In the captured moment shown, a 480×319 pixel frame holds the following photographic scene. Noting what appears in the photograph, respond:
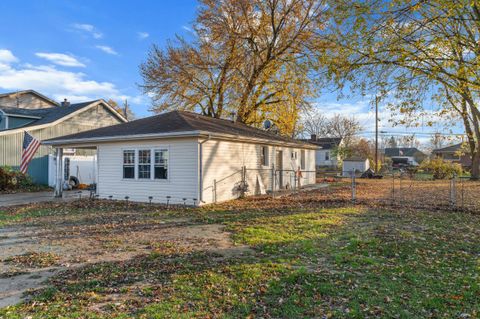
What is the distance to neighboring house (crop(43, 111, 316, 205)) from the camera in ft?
41.2

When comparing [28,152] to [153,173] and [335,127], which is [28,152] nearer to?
[153,173]

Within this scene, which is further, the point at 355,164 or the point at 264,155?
the point at 355,164

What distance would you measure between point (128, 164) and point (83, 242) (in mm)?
7040

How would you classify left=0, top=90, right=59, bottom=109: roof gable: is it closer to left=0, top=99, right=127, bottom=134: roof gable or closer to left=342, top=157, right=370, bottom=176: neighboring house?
left=0, top=99, right=127, bottom=134: roof gable

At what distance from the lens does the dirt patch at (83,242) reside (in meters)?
5.34

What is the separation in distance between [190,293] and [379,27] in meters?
8.22

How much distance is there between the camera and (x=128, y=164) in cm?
1408

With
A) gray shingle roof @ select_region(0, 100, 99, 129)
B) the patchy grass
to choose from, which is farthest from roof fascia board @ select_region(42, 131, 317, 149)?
gray shingle roof @ select_region(0, 100, 99, 129)

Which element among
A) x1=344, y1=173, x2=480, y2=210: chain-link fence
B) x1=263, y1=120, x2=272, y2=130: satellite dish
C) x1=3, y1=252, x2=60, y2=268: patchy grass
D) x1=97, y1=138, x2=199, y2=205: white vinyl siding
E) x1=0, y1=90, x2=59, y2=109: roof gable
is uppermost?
x1=0, y1=90, x2=59, y2=109: roof gable

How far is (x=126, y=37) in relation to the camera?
17.8m

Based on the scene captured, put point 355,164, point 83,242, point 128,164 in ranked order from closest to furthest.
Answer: point 83,242 < point 128,164 < point 355,164

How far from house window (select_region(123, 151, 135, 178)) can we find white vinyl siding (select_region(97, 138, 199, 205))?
6.8 inches

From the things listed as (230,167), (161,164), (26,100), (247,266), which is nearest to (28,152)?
(161,164)

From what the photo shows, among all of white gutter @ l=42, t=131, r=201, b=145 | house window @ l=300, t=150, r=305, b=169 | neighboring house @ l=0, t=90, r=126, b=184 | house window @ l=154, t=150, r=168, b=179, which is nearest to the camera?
white gutter @ l=42, t=131, r=201, b=145
